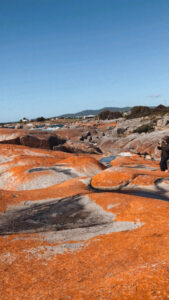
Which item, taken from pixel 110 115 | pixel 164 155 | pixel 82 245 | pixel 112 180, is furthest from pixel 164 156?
pixel 110 115

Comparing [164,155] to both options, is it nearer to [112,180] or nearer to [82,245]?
[112,180]

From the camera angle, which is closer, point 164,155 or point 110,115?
point 164,155

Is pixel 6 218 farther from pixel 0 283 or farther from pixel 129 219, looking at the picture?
pixel 129 219

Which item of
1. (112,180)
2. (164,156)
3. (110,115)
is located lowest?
(112,180)

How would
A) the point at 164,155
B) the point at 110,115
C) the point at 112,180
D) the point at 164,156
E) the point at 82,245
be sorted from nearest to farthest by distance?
the point at 82,245, the point at 112,180, the point at 164,156, the point at 164,155, the point at 110,115

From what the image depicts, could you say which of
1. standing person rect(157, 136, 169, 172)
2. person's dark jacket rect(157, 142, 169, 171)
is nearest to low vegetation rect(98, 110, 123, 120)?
standing person rect(157, 136, 169, 172)

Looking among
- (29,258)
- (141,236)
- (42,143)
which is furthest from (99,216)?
(42,143)

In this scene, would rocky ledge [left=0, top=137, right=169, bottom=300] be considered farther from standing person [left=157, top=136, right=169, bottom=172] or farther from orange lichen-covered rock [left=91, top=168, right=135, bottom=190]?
standing person [left=157, top=136, right=169, bottom=172]

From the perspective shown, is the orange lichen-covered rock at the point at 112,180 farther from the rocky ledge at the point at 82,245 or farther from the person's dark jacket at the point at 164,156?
the person's dark jacket at the point at 164,156

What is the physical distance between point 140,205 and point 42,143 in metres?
23.2

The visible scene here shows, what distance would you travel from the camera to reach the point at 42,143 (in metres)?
29.4

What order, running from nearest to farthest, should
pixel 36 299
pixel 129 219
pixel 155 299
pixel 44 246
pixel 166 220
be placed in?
1. pixel 155 299
2. pixel 36 299
3. pixel 44 246
4. pixel 166 220
5. pixel 129 219

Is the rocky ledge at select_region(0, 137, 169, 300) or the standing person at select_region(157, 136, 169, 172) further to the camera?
the standing person at select_region(157, 136, 169, 172)

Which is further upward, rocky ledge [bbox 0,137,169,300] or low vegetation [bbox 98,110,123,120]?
low vegetation [bbox 98,110,123,120]
